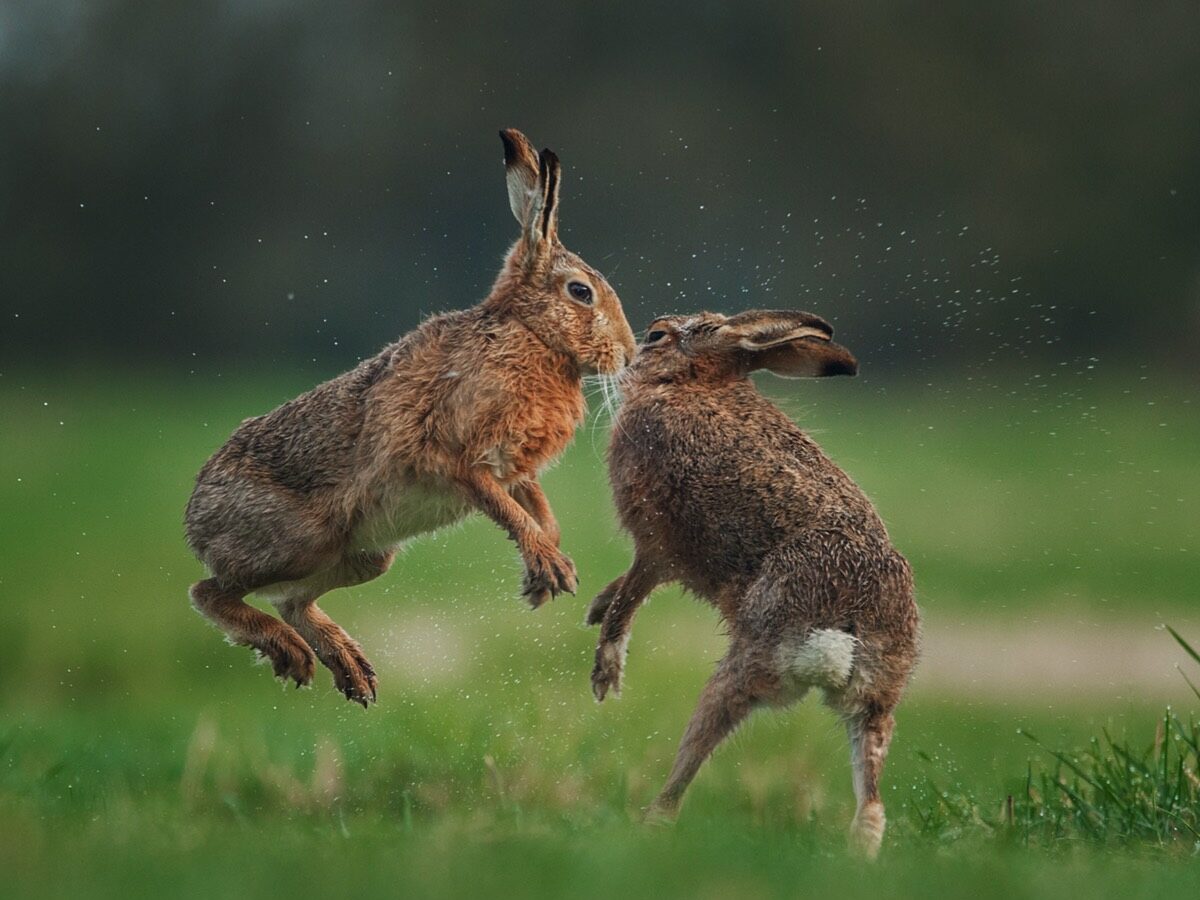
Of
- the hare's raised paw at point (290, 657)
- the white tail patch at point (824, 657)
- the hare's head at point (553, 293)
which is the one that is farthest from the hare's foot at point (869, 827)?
the hare's raised paw at point (290, 657)

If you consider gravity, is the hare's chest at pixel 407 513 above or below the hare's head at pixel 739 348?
below

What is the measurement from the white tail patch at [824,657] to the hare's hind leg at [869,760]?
15cm

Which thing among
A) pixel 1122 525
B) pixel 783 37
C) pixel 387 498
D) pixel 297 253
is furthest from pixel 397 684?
pixel 783 37

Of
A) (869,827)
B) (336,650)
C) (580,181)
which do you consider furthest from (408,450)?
(580,181)

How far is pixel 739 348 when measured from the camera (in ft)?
21.0

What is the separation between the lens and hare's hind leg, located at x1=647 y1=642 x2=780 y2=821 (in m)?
5.48

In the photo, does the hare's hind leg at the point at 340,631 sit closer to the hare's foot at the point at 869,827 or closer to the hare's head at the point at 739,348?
the hare's head at the point at 739,348

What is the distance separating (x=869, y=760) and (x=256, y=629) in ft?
6.46

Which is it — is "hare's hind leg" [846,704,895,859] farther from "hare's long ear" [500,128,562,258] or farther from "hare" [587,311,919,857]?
"hare's long ear" [500,128,562,258]

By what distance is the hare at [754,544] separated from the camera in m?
5.48

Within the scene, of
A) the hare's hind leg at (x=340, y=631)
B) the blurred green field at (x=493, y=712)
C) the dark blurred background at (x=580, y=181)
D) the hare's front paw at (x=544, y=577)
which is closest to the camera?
the blurred green field at (x=493, y=712)

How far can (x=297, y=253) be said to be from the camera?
2300 centimetres

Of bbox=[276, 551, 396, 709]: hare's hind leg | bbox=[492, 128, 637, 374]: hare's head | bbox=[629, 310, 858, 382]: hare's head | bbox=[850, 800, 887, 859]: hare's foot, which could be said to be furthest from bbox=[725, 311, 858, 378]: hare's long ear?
bbox=[850, 800, 887, 859]: hare's foot

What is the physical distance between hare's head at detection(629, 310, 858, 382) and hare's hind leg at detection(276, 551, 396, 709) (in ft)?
3.53
